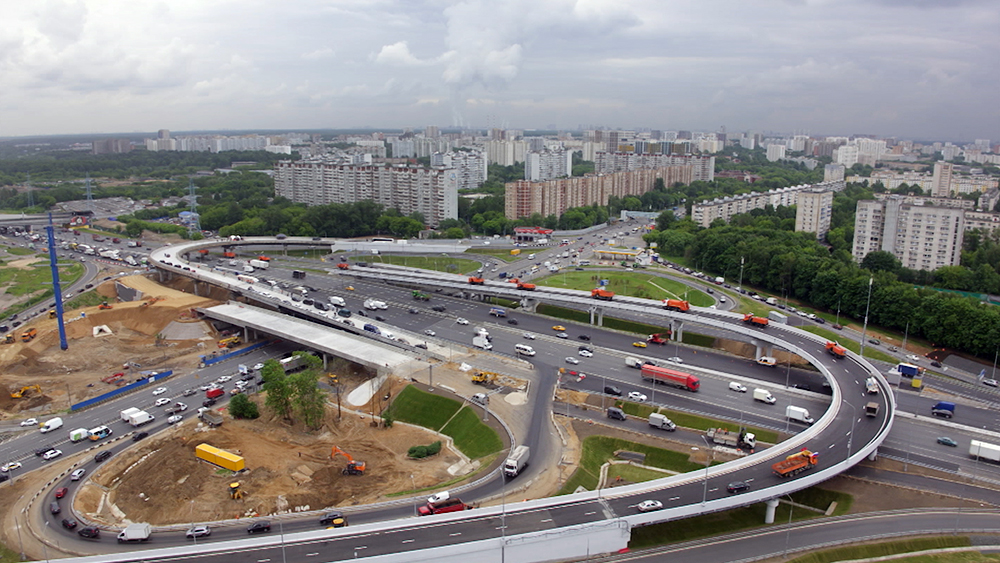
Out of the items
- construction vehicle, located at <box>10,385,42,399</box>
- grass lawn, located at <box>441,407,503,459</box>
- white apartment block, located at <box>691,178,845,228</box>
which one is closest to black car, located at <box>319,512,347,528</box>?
grass lawn, located at <box>441,407,503,459</box>

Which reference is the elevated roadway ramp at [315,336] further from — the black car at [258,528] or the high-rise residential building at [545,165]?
the high-rise residential building at [545,165]

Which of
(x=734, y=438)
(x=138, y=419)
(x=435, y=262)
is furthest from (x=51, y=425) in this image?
(x=435, y=262)

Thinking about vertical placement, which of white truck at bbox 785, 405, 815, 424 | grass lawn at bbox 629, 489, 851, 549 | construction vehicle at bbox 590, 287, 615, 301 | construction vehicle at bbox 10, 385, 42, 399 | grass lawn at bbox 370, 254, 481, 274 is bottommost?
construction vehicle at bbox 10, 385, 42, 399

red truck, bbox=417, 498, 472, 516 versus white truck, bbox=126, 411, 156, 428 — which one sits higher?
red truck, bbox=417, 498, 472, 516

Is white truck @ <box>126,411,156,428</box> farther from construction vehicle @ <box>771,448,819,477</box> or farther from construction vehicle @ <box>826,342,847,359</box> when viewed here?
construction vehicle @ <box>826,342,847,359</box>

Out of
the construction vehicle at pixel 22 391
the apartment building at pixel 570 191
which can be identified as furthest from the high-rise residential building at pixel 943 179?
the construction vehicle at pixel 22 391

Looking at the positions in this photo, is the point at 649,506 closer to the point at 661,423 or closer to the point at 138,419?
→ the point at 661,423
